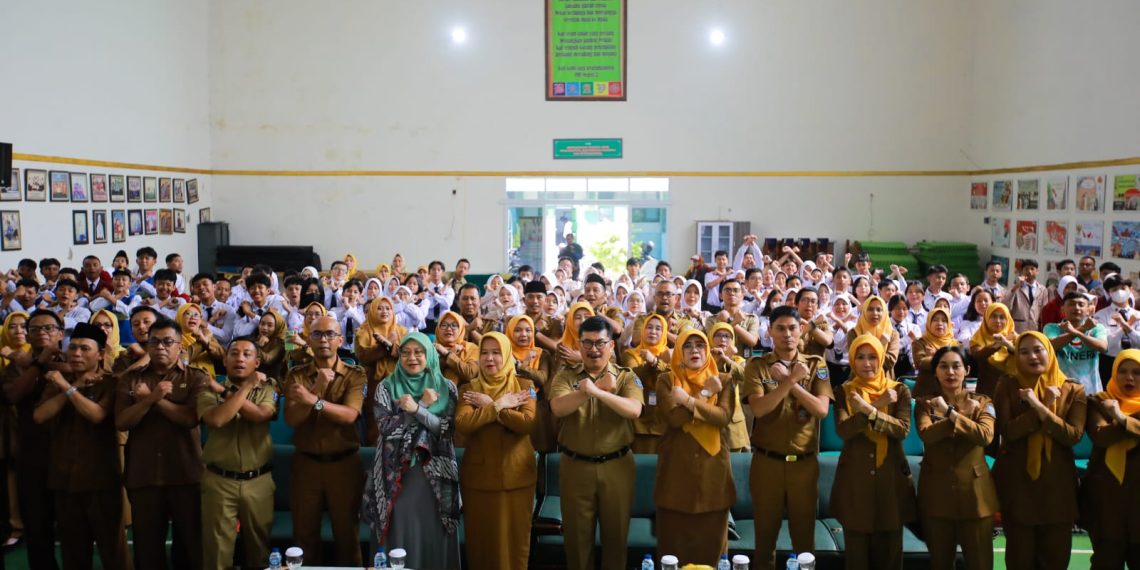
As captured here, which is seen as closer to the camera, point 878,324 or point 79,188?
point 878,324

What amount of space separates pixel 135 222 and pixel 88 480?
10.3 metres

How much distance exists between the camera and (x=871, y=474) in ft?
13.9

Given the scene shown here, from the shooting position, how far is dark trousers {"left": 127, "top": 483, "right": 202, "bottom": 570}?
4.32 m

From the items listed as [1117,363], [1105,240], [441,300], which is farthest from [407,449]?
[1105,240]

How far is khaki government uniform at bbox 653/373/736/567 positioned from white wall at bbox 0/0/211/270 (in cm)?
928

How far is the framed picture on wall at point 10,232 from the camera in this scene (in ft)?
33.2

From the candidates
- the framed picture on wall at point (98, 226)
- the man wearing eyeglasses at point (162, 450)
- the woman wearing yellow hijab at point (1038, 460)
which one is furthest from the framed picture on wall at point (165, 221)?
the woman wearing yellow hijab at point (1038, 460)

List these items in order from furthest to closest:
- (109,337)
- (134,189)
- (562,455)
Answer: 1. (134,189)
2. (109,337)
3. (562,455)

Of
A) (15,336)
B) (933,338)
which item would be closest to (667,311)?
(933,338)

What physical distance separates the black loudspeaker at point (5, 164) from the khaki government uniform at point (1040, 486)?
956 centimetres

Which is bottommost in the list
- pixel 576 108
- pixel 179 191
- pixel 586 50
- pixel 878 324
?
pixel 878 324

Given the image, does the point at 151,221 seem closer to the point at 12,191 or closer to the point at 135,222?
the point at 135,222

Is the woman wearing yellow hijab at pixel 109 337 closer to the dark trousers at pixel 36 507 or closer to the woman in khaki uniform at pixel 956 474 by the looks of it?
the dark trousers at pixel 36 507

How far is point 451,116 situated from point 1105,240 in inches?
427
